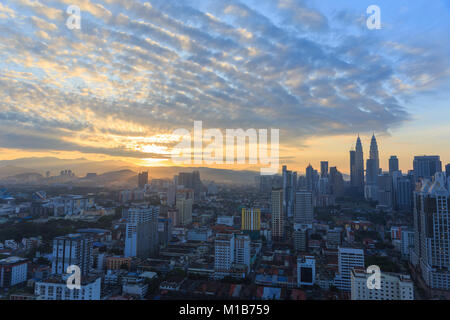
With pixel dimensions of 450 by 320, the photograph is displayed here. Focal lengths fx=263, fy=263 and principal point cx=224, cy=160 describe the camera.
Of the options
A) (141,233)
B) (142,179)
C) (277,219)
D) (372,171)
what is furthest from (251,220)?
(372,171)

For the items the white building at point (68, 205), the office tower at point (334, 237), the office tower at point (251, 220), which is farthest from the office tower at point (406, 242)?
the white building at point (68, 205)

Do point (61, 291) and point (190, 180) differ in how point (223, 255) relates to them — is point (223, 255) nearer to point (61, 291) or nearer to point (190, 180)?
point (61, 291)

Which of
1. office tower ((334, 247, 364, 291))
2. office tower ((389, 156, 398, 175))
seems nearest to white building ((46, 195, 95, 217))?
office tower ((334, 247, 364, 291))

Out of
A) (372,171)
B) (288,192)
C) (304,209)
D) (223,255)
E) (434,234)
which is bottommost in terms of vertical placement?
(223,255)

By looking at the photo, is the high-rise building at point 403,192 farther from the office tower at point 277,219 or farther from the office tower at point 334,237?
the office tower at point 277,219
